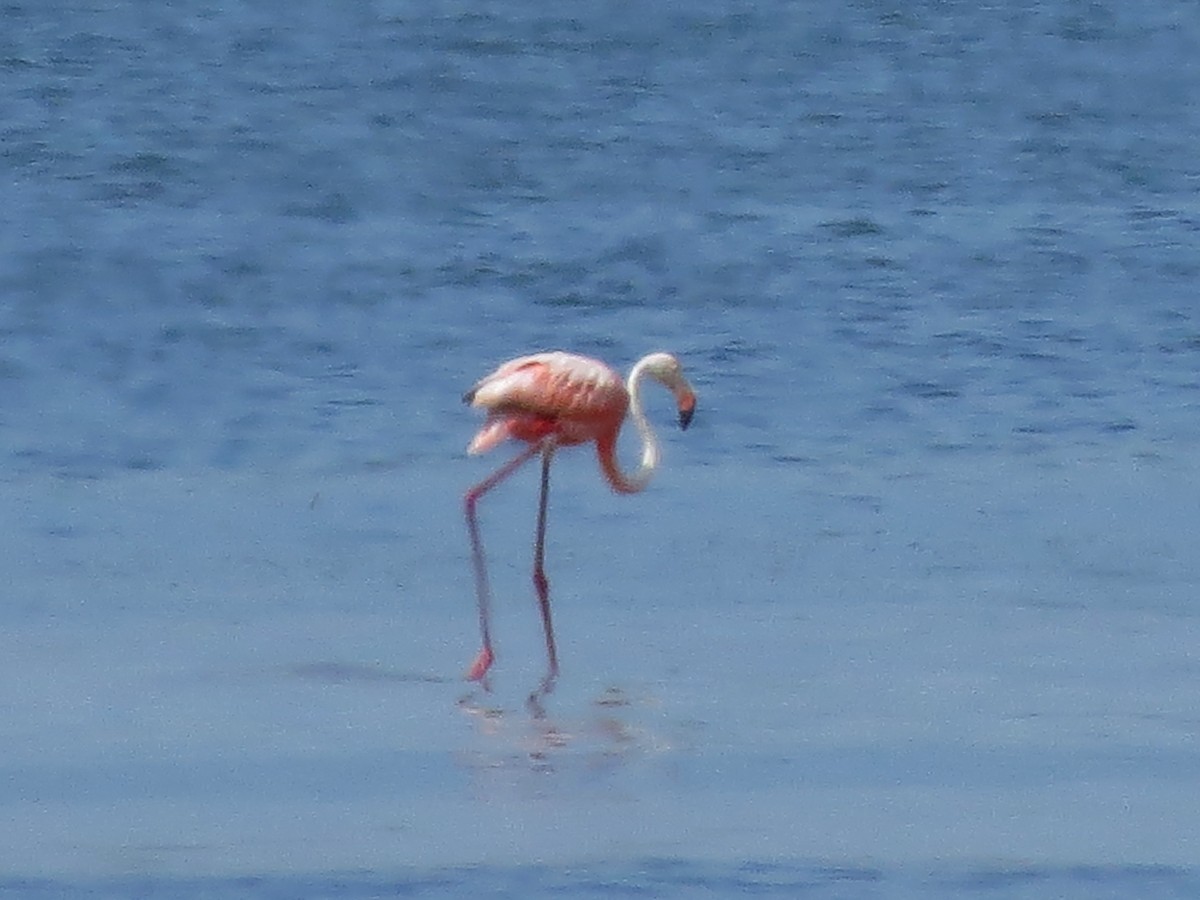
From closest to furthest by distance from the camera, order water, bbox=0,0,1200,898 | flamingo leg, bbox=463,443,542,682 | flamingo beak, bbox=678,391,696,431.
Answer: water, bbox=0,0,1200,898 → flamingo leg, bbox=463,443,542,682 → flamingo beak, bbox=678,391,696,431

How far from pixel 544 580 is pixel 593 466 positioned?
1.86 meters

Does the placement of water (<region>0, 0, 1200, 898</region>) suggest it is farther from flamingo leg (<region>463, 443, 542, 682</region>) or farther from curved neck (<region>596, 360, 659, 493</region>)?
curved neck (<region>596, 360, 659, 493</region>)

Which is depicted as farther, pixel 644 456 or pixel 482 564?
pixel 644 456

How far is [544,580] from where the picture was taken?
7.85 m

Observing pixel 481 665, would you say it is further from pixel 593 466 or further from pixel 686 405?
pixel 593 466

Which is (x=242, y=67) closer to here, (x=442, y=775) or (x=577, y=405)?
(x=577, y=405)

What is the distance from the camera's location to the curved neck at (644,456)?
8688mm

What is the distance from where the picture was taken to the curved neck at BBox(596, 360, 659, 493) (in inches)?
342

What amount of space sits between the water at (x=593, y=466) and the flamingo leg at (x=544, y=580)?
60 millimetres

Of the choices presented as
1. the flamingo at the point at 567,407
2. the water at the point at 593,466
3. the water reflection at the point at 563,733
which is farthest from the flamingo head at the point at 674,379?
the water reflection at the point at 563,733

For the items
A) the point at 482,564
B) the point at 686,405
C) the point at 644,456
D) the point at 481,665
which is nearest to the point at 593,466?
the point at 644,456

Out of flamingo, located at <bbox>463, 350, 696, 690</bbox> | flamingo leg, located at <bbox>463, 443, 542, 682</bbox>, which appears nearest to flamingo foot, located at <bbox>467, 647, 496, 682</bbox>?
flamingo leg, located at <bbox>463, 443, 542, 682</bbox>

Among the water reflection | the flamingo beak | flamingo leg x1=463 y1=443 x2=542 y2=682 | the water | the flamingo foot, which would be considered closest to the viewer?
the water

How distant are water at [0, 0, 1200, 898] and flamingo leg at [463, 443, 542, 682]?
8 cm
